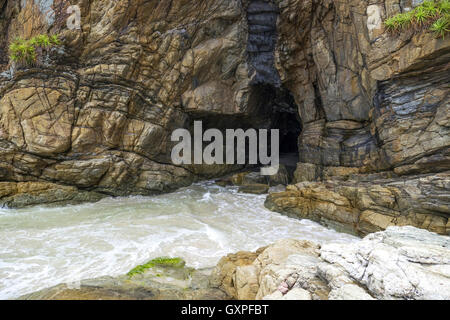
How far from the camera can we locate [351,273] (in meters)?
3.71

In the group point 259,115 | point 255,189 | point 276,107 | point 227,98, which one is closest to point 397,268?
point 255,189

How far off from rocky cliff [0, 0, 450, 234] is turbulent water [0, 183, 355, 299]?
5.51 feet

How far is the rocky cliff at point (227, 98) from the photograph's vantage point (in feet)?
28.0

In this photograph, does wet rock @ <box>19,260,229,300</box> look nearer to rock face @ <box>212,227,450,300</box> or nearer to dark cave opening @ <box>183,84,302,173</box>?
rock face @ <box>212,227,450,300</box>

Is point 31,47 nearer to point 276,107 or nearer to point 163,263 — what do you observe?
point 163,263

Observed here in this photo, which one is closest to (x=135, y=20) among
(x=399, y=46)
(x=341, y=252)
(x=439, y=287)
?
(x=399, y=46)

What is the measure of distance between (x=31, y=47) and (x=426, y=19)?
56.2ft

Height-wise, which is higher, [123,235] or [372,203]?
[372,203]

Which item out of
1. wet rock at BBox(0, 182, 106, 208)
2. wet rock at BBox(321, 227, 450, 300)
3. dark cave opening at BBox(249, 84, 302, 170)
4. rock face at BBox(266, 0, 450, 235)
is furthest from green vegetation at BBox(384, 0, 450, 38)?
wet rock at BBox(0, 182, 106, 208)

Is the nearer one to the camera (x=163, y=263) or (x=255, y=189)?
(x=163, y=263)

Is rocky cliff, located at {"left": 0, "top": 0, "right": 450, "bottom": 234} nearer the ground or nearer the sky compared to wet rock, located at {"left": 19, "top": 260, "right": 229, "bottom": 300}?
nearer the sky

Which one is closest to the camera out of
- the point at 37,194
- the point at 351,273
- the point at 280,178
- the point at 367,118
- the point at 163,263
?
the point at 351,273

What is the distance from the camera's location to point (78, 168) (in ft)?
41.6

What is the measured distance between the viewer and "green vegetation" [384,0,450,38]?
7.48 metres
